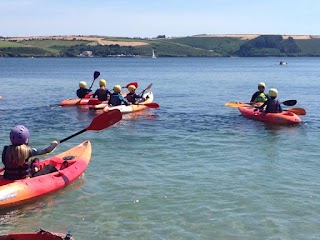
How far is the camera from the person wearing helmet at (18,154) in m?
8.88

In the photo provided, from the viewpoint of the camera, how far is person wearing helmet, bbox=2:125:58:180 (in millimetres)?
8883

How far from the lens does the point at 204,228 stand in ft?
27.1

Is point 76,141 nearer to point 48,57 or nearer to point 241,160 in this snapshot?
point 241,160

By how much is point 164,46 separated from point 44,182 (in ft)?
556

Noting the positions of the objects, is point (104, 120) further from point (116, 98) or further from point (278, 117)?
point (116, 98)

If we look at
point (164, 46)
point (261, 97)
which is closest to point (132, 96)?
point (261, 97)

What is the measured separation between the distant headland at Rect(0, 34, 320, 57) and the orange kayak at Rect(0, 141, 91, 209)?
145065mm

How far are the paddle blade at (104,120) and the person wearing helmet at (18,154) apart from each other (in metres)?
2.27

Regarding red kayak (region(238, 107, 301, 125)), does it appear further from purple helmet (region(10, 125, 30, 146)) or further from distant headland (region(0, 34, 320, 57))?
distant headland (region(0, 34, 320, 57))

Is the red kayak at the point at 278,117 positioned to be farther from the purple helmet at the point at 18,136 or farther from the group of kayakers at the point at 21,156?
the purple helmet at the point at 18,136

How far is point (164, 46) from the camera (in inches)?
6944

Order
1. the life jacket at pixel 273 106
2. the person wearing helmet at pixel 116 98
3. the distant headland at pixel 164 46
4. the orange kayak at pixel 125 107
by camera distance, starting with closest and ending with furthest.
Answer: the life jacket at pixel 273 106, the orange kayak at pixel 125 107, the person wearing helmet at pixel 116 98, the distant headland at pixel 164 46

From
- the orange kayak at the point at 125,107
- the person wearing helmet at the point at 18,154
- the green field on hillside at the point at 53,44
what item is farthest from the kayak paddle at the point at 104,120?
the green field on hillside at the point at 53,44

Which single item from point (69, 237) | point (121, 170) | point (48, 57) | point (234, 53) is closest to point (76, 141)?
point (121, 170)
